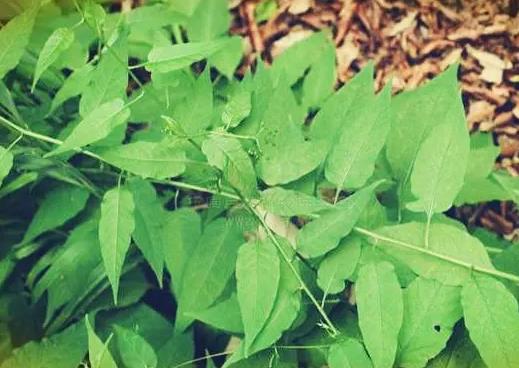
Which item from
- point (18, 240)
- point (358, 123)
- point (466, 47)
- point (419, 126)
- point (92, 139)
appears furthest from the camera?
point (466, 47)

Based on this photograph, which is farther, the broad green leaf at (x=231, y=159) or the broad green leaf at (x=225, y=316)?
the broad green leaf at (x=225, y=316)

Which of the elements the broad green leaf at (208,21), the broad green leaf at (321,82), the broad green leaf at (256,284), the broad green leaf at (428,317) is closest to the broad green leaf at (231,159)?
the broad green leaf at (256,284)

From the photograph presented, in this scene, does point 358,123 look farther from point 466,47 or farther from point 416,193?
point 466,47

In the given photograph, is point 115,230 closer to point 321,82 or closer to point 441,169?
point 441,169

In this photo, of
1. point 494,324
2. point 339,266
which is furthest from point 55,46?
point 494,324

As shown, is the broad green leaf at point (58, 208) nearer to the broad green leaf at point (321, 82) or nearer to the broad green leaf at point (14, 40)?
the broad green leaf at point (14, 40)

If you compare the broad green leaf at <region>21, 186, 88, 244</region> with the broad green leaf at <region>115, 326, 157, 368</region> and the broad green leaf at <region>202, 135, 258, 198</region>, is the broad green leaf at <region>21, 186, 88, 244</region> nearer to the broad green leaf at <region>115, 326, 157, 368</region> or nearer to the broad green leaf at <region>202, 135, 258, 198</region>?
the broad green leaf at <region>115, 326, 157, 368</region>

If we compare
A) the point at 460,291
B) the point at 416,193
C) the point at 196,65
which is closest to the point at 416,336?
the point at 460,291

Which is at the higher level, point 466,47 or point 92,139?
point 92,139
